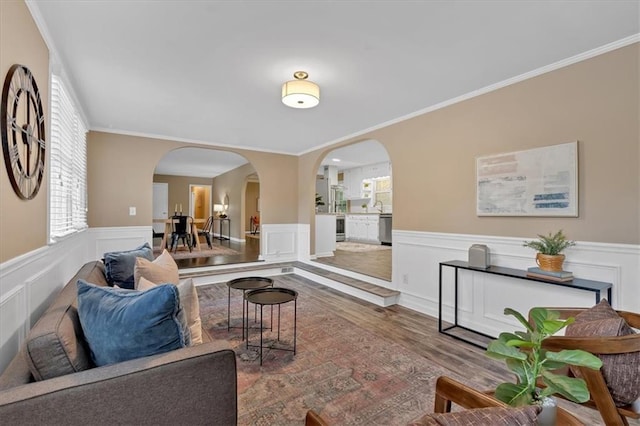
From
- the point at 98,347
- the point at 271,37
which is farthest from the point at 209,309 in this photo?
the point at 271,37

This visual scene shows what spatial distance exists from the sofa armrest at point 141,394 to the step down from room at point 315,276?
9.91ft

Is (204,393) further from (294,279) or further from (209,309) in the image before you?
(294,279)

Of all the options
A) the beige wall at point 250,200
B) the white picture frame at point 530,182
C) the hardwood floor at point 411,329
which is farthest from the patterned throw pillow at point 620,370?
the beige wall at point 250,200

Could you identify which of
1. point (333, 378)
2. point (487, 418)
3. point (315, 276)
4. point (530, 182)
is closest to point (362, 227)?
point (315, 276)

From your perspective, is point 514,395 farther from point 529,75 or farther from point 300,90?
point 529,75

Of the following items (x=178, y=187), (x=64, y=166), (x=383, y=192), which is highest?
(x=178, y=187)

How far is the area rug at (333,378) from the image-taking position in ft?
6.18

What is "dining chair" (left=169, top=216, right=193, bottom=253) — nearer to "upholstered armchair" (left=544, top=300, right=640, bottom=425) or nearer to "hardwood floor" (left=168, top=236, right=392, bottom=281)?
"hardwood floor" (left=168, top=236, right=392, bottom=281)

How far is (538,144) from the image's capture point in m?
2.66

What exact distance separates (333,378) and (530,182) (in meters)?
2.40

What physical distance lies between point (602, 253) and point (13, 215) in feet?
12.6

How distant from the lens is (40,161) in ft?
6.37

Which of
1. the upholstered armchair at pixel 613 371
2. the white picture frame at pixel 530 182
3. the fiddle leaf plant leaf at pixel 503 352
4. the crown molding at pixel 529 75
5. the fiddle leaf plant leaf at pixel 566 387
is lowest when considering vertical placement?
the upholstered armchair at pixel 613 371

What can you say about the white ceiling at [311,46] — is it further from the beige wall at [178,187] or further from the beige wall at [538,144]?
the beige wall at [178,187]
